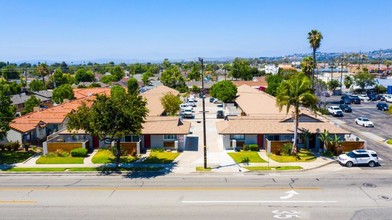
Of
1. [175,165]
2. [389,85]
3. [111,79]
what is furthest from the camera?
[111,79]

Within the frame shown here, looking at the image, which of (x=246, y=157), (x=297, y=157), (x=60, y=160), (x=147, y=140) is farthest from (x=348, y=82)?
(x=60, y=160)

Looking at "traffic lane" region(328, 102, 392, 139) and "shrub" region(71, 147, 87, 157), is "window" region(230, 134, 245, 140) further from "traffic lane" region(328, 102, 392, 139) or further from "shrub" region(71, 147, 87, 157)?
"traffic lane" region(328, 102, 392, 139)

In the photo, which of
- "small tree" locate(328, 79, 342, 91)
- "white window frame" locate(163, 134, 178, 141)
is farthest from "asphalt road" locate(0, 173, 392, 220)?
"small tree" locate(328, 79, 342, 91)

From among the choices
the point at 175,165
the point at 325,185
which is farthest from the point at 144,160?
the point at 325,185

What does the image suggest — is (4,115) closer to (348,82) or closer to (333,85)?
(333,85)

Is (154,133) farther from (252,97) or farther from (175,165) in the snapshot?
(252,97)

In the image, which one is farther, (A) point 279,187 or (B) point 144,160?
(B) point 144,160

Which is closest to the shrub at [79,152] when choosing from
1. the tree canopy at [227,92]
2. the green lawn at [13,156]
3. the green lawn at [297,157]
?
the green lawn at [13,156]
